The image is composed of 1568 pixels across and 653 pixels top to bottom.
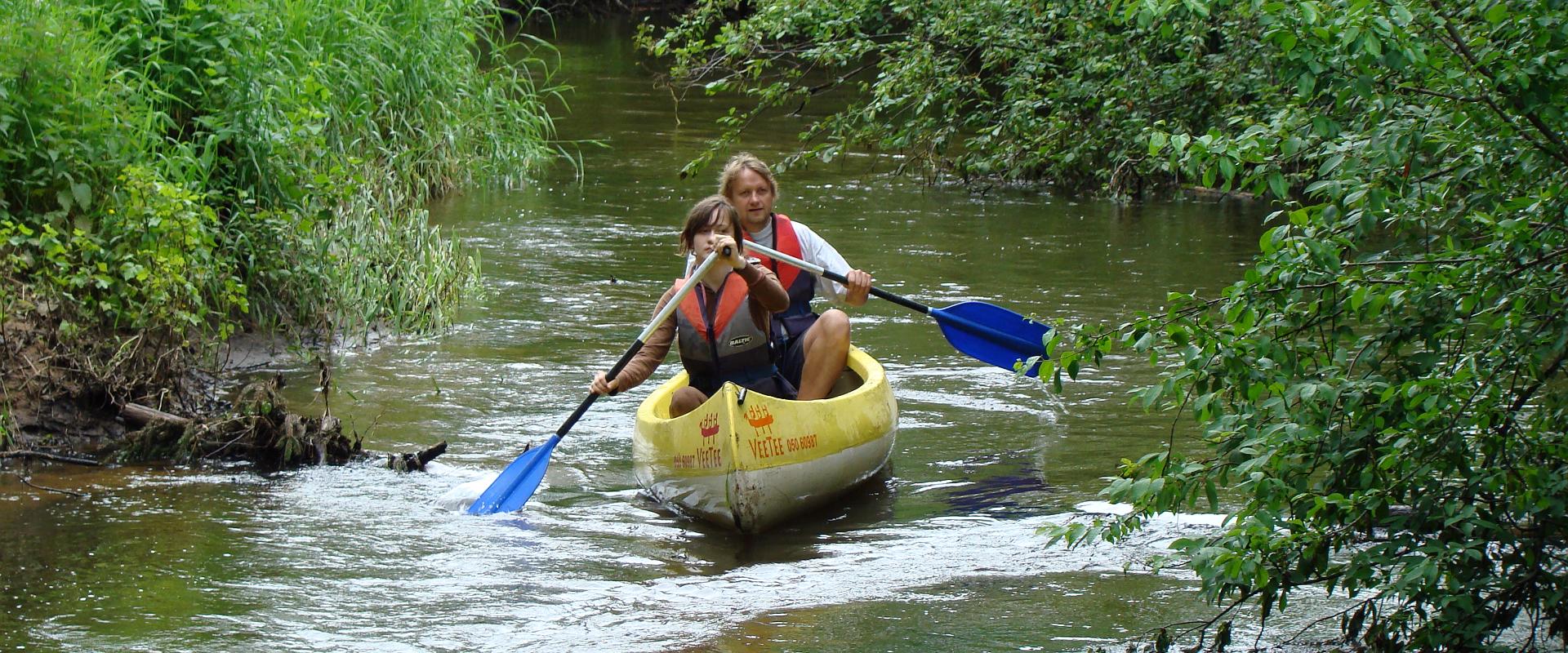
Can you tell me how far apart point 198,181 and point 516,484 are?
7.56 feet

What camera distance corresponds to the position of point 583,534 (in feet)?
16.8

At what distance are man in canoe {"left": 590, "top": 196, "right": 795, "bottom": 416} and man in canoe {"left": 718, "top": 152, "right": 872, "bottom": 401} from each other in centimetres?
14

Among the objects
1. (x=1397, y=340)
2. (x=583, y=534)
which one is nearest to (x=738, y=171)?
(x=583, y=534)

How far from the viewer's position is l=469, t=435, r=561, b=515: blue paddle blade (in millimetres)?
Result: 5262

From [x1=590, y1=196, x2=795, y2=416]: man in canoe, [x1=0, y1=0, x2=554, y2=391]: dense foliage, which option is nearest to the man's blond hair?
[x1=590, y1=196, x2=795, y2=416]: man in canoe

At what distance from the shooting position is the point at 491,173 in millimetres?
11469

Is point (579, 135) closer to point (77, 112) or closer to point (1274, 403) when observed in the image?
point (77, 112)

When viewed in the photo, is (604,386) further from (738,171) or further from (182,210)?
(182,210)

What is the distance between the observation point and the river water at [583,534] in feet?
13.4

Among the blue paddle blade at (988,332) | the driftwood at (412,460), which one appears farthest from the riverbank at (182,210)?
the blue paddle blade at (988,332)

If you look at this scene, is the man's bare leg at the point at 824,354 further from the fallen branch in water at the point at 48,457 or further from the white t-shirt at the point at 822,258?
the fallen branch in water at the point at 48,457

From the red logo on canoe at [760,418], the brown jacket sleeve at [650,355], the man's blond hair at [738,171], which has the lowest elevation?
the red logo on canoe at [760,418]

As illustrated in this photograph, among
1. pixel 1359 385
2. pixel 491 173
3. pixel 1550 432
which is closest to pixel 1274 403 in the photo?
pixel 1359 385

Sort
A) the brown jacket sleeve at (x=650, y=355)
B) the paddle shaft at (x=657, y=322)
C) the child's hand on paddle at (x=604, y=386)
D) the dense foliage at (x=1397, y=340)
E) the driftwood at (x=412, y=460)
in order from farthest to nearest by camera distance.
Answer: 1. the driftwood at (x=412, y=460)
2. the brown jacket sleeve at (x=650, y=355)
3. the child's hand on paddle at (x=604, y=386)
4. the paddle shaft at (x=657, y=322)
5. the dense foliage at (x=1397, y=340)
